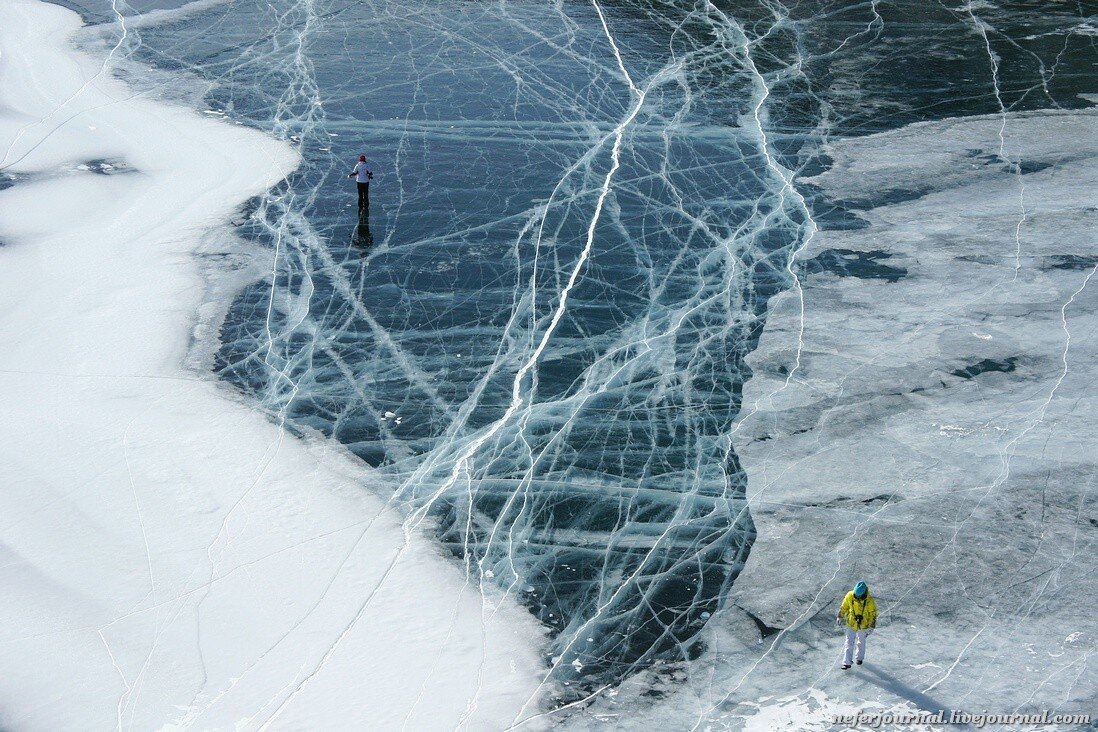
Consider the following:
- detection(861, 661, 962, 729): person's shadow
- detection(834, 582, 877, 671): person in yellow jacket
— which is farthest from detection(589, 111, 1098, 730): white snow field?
detection(834, 582, 877, 671): person in yellow jacket

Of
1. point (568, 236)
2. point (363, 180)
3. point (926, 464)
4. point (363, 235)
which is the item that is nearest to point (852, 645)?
point (926, 464)

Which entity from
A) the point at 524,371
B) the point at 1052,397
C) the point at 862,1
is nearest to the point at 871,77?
the point at 862,1

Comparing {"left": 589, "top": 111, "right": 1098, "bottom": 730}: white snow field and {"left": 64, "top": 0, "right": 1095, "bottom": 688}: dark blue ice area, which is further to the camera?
{"left": 64, "top": 0, "right": 1095, "bottom": 688}: dark blue ice area

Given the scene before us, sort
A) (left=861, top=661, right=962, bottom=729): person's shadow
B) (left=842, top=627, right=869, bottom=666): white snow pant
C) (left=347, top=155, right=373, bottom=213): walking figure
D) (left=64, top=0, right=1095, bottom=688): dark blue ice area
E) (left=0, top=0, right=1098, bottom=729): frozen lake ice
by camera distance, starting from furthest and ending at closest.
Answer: (left=347, top=155, right=373, bottom=213): walking figure < (left=64, top=0, right=1095, bottom=688): dark blue ice area < (left=0, top=0, right=1098, bottom=729): frozen lake ice < (left=842, top=627, right=869, bottom=666): white snow pant < (left=861, top=661, right=962, bottom=729): person's shadow

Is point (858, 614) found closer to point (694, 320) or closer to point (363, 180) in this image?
point (694, 320)

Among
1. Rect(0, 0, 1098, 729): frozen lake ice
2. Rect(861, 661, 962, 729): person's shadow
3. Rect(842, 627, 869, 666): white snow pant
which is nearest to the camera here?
Rect(861, 661, 962, 729): person's shadow

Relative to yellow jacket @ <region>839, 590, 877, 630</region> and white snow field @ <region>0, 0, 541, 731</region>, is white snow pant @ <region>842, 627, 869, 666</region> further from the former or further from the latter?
white snow field @ <region>0, 0, 541, 731</region>

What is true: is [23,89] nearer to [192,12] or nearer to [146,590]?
[192,12]
